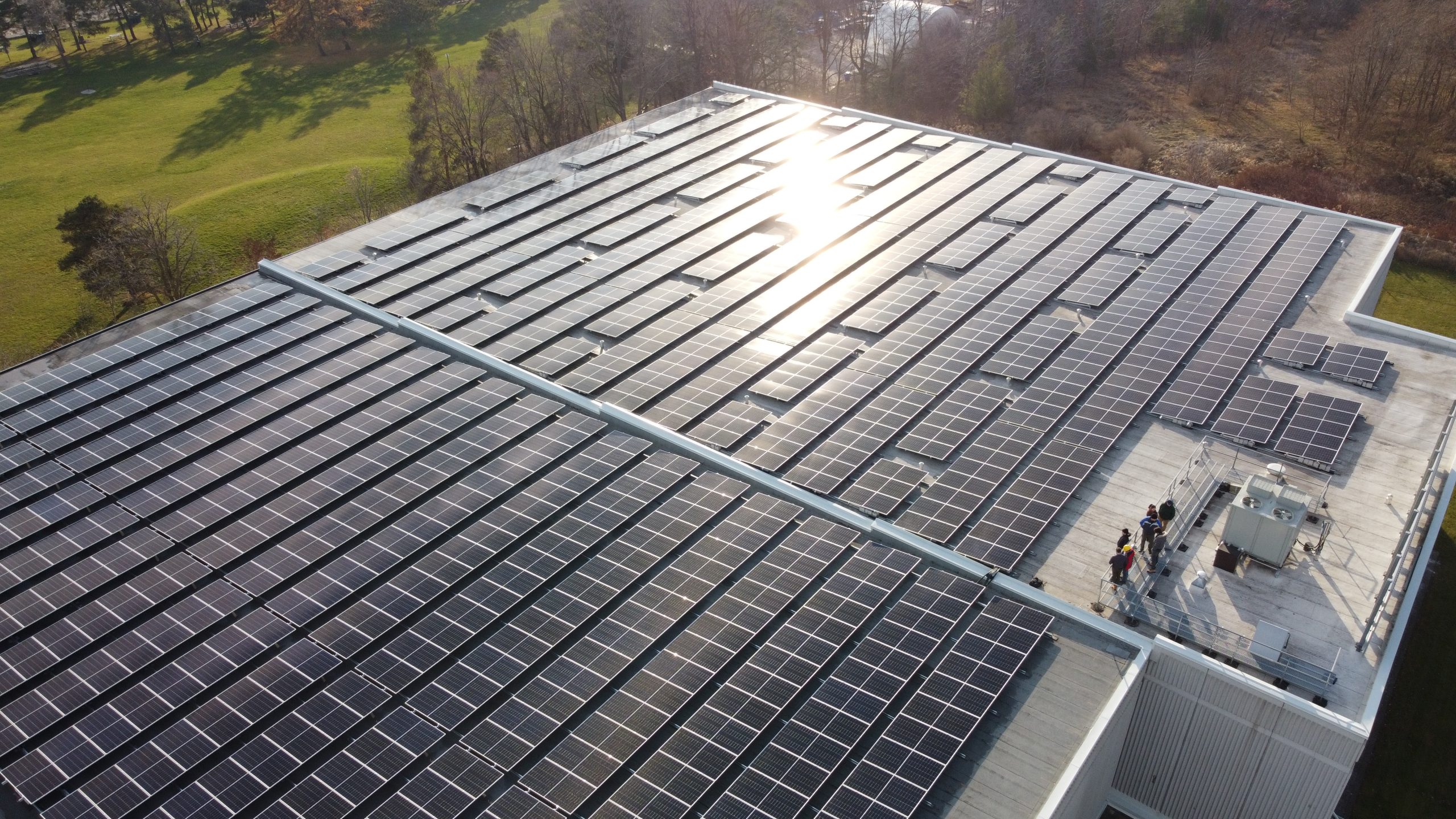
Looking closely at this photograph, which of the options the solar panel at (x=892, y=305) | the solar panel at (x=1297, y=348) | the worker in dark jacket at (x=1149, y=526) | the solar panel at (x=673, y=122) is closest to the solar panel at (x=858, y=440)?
the solar panel at (x=892, y=305)

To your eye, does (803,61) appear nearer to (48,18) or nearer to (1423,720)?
(1423,720)

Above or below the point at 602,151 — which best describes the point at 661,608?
below

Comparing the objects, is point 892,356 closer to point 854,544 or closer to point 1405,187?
point 854,544

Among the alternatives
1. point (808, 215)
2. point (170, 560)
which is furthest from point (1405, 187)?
point (170, 560)

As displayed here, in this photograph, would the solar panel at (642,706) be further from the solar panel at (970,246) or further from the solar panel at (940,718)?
the solar panel at (970,246)

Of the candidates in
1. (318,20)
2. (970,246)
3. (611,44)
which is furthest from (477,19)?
(970,246)

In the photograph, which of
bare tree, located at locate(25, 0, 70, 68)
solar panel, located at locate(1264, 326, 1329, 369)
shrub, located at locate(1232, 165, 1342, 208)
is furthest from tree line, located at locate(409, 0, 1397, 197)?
bare tree, located at locate(25, 0, 70, 68)
